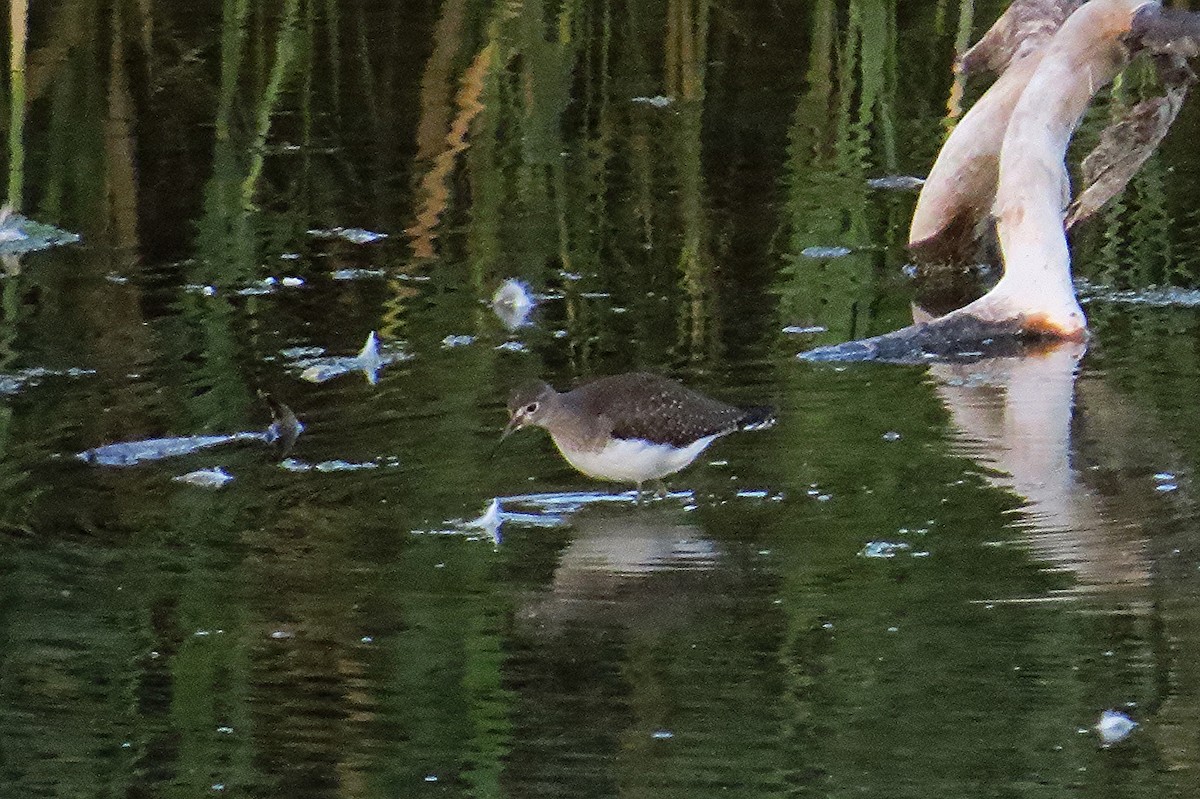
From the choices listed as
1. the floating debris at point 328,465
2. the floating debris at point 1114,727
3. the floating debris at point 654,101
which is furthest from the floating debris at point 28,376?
the floating debris at point 654,101

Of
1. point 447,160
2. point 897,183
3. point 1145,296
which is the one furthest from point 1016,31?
point 447,160

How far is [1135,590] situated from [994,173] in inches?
133

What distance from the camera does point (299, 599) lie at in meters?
5.37

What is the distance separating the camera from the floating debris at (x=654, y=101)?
36.1ft

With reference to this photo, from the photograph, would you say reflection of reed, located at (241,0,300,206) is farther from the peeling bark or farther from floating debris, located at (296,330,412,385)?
the peeling bark

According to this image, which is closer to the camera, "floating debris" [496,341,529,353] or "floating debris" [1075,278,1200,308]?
"floating debris" [496,341,529,353]

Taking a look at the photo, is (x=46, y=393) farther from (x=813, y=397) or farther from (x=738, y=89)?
(x=738, y=89)

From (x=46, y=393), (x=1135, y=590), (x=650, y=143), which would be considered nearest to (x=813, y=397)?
(x=1135, y=590)

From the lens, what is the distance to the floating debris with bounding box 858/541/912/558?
5.56 m

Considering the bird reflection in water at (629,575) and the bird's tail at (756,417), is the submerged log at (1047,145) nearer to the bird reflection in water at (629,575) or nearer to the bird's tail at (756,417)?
the bird's tail at (756,417)

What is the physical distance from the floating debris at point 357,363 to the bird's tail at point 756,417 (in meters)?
1.31

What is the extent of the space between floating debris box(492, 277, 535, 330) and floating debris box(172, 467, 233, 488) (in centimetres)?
190

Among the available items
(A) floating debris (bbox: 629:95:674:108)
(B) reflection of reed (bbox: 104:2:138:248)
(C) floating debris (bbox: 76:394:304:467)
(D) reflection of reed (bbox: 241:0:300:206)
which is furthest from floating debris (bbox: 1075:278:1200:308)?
(B) reflection of reed (bbox: 104:2:138:248)

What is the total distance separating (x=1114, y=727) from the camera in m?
4.51
